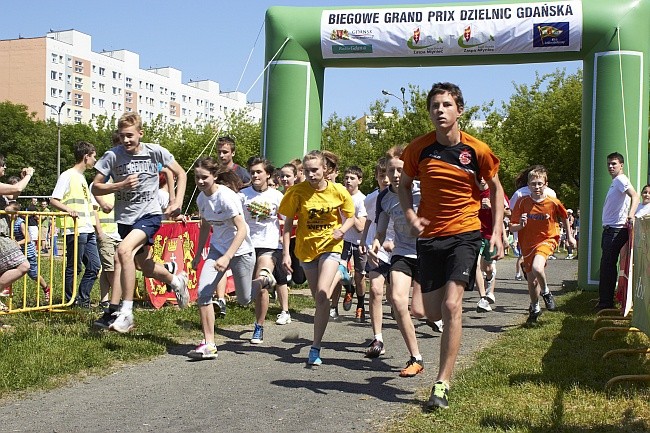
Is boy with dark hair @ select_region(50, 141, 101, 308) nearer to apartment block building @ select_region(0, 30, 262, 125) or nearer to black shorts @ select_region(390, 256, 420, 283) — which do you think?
black shorts @ select_region(390, 256, 420, 283)

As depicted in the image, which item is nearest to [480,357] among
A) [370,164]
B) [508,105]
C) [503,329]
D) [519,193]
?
[503,329]

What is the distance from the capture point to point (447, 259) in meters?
5.68

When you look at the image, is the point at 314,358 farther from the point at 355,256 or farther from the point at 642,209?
the point at 642,209

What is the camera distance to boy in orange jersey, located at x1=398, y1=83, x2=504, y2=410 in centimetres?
560

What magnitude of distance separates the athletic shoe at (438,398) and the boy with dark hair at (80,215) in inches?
221

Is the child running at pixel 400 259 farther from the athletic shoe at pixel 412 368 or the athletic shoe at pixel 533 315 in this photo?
the athletic shoe at pixel 533 315

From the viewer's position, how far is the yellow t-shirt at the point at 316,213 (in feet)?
24.5

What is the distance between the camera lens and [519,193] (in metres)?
Answer: 11.6

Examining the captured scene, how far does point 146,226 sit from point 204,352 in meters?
1.46

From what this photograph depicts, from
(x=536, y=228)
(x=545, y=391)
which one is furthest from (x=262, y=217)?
(x=545, y=391)

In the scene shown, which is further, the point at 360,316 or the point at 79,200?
the point at 360,316

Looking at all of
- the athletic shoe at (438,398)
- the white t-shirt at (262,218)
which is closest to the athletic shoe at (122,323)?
the white t-shirt at (262,218)

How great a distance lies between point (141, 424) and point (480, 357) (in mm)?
3493

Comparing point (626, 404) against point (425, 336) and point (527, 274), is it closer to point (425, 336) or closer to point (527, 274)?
point (425, 336)
